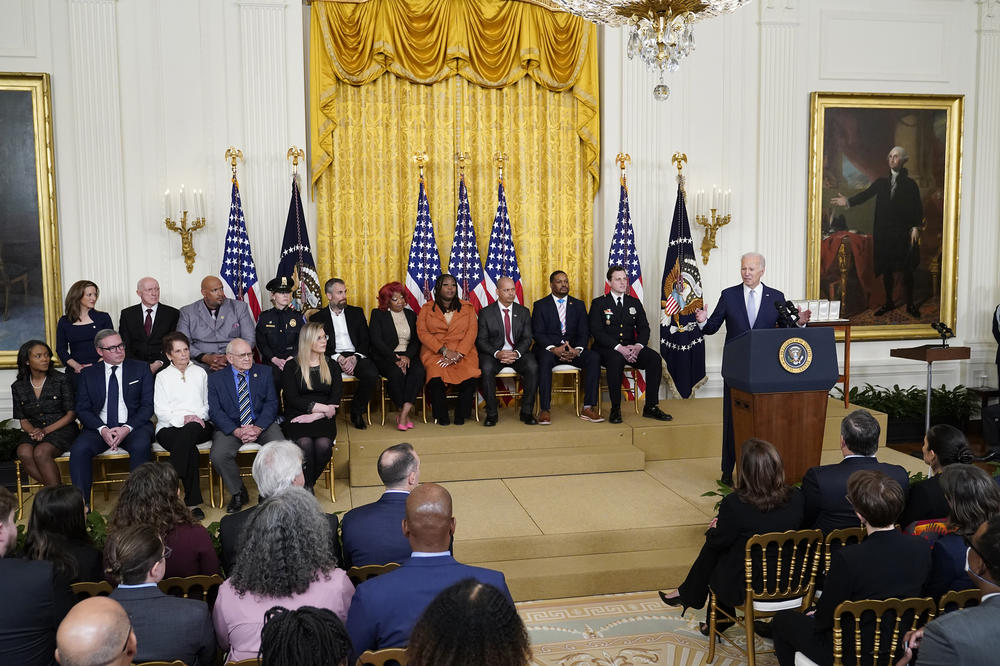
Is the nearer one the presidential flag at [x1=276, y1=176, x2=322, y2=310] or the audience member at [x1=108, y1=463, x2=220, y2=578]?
→ the audience member at [x1=108, y1=463, x2=220, y2=578]

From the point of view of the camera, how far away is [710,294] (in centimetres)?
1023

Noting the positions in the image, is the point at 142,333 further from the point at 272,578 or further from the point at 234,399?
the point at 272,578

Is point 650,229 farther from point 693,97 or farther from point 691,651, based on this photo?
point 691,651

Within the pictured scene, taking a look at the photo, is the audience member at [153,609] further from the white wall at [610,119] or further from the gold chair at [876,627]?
the white wall at [610,119]

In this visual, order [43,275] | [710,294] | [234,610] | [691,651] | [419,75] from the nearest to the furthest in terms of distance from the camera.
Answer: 1. [234,610]
2. [691,651]
3. [43,275]
4. [419,75]
5. [710,294]

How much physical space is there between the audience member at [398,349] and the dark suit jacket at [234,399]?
1.52 metres

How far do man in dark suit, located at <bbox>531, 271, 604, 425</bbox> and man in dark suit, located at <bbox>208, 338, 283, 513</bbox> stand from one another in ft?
9.17

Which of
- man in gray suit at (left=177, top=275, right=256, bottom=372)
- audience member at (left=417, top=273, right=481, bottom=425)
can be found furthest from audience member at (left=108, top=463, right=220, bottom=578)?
audience member at (left=417, top=273, right=481, bottom=425)

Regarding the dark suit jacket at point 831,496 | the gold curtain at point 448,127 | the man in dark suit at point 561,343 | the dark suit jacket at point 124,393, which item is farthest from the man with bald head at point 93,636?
the gold curtain at point 448,127

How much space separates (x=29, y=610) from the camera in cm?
305

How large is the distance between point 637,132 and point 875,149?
299cm

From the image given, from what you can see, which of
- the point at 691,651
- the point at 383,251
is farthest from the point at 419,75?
the point at 691,651

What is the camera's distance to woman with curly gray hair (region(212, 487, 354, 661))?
321 centimetres

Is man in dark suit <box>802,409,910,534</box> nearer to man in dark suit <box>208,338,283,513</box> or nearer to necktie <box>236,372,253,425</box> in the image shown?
man in dark suit <box>208,338,283,513</box>
